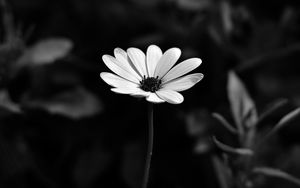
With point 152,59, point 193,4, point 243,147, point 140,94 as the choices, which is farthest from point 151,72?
point 193,4

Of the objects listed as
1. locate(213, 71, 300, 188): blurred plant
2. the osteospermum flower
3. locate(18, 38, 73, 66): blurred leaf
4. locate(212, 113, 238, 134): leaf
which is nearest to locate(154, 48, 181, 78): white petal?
the osteospermum flower

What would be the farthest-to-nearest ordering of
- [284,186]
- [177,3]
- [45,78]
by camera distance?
[177,3] → [45,78] → [284,186]

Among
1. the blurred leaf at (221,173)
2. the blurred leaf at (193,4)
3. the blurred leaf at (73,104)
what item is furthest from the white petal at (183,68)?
the blurred leaf at (193,4)

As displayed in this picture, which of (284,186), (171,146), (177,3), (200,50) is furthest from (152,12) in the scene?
(284,186)

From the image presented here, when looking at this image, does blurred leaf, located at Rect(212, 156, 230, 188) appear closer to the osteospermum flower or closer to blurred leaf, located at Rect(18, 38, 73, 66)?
the osteospermum flower

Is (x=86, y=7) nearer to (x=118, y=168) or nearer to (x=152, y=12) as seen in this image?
(x=152, y=12)

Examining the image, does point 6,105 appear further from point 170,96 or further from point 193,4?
point 193,4
